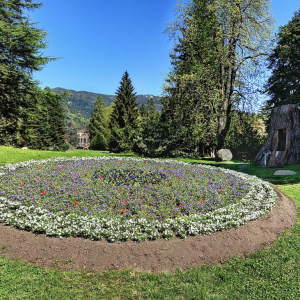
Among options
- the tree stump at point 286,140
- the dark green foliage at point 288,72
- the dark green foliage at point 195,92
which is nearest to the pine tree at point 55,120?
the dark green foliage at point 195,92

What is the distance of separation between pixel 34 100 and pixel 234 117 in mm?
17734

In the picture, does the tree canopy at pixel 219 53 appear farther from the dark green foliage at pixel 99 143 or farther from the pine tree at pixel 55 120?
the dark green foliage at pixel 99 143

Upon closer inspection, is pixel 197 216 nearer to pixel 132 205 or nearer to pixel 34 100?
pixel 132 205

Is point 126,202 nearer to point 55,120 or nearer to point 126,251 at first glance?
point 126,251

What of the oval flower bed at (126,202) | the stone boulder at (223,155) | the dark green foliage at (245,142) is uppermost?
the dark green foliage at (245,142)

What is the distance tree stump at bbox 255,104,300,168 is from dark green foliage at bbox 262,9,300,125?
5.68m

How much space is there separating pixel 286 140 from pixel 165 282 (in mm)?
11147

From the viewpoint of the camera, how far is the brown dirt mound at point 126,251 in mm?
2955

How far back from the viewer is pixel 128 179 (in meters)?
6.03

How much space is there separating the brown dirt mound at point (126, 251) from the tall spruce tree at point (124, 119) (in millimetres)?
18466

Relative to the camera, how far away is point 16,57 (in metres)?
15.3

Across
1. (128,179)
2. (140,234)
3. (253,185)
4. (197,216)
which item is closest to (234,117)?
(253,185)

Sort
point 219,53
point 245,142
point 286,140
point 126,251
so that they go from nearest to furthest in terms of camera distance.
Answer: point 126,251
point 286,140
point 219,53
point 245,142

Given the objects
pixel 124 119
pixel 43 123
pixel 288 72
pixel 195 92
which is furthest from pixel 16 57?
pixel 288 72
